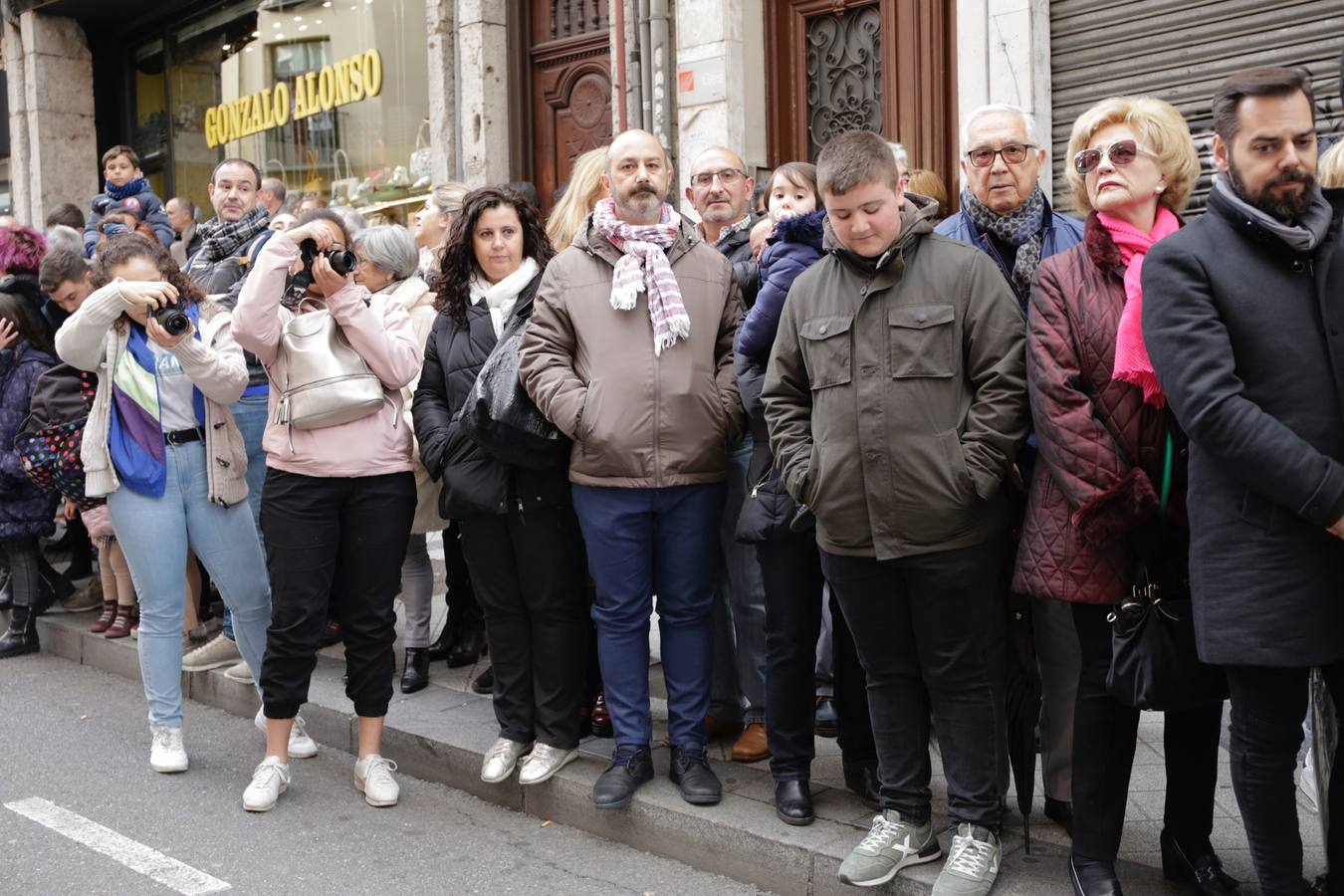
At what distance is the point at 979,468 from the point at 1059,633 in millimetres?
631

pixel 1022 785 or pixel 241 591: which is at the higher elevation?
pixel 241 591

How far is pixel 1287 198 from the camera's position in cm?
308

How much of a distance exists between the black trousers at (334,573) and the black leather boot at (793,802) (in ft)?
5.01

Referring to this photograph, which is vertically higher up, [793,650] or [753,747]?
[793,650]

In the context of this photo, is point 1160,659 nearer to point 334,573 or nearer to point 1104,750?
point 1104,750

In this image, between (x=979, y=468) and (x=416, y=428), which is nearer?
(x=979, y=468)

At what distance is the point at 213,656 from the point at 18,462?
1.70 meters

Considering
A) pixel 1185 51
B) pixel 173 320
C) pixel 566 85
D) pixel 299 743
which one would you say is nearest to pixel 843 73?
pixel 1185 51

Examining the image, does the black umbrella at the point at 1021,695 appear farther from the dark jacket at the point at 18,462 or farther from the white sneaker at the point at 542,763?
the dark jacket at the point at 18,462

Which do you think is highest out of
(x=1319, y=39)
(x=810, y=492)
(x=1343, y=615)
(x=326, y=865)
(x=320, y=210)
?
(x=1319, y=39)

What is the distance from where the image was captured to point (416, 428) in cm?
497

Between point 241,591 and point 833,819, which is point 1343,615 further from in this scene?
point 241,591

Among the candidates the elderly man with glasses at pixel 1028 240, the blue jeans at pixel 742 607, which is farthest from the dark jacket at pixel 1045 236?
the blue jeans at pixel 742 607

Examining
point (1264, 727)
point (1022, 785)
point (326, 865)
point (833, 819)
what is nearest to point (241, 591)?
point (326, 865)
